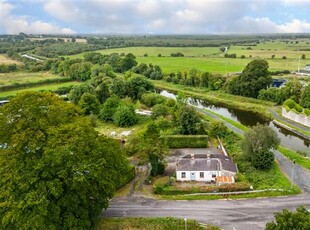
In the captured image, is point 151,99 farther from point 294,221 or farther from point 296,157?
point 294,221

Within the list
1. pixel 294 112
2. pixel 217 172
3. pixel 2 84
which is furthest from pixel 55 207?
pixel 2 84

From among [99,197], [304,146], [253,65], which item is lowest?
[304,146]

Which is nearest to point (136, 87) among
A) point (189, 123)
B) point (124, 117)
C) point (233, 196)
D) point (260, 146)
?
point (124, 117)

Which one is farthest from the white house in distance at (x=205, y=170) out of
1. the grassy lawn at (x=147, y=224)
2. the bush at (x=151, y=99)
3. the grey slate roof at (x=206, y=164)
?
the bush at (x=151, y=99)

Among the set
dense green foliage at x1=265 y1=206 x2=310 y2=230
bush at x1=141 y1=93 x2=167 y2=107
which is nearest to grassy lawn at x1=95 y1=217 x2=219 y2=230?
dense green foliage at x1=265 y1=206 x2=310 y2=230

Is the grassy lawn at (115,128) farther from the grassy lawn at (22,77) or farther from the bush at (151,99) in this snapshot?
the grassy lawn at (22,77)

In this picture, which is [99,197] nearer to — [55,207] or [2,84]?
[55,207]
